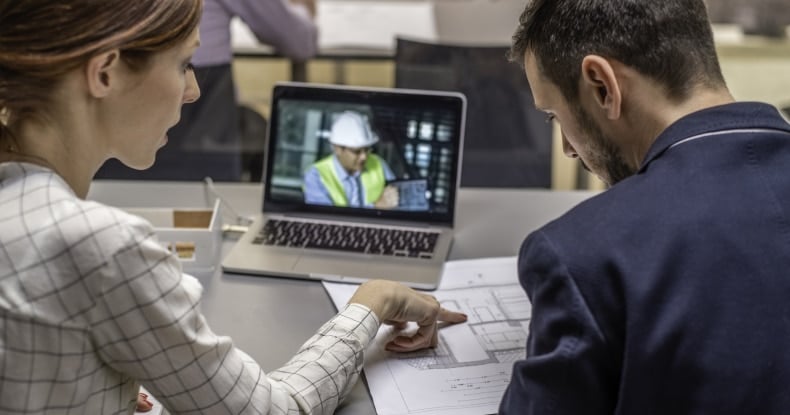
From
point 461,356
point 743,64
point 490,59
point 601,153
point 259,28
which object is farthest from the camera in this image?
point 743,64

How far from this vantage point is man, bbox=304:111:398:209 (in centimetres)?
149


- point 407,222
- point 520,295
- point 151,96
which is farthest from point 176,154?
point 151,96

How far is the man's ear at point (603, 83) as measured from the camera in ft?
3.09

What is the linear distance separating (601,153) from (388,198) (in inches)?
21.3

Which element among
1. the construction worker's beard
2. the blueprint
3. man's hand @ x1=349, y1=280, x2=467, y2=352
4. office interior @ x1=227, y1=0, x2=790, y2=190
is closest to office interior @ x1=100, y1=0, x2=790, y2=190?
office interior @ x1=227, y1=0, x2=790, y2=190

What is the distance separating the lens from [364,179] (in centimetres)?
151

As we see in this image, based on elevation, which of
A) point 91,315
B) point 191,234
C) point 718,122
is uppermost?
point 718,122

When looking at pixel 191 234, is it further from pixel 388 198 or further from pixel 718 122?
pixel 718 122

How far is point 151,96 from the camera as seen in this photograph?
0.89 meters

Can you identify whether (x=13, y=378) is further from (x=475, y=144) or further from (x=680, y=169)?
(x=475, y=144)

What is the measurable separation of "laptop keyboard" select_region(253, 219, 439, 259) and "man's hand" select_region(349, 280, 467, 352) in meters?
0.26

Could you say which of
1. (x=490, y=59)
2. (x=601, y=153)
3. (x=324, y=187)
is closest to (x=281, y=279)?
(x=324, y=187)

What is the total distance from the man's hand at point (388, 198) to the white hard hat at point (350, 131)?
87 millimetres

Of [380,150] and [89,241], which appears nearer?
[89,241]
